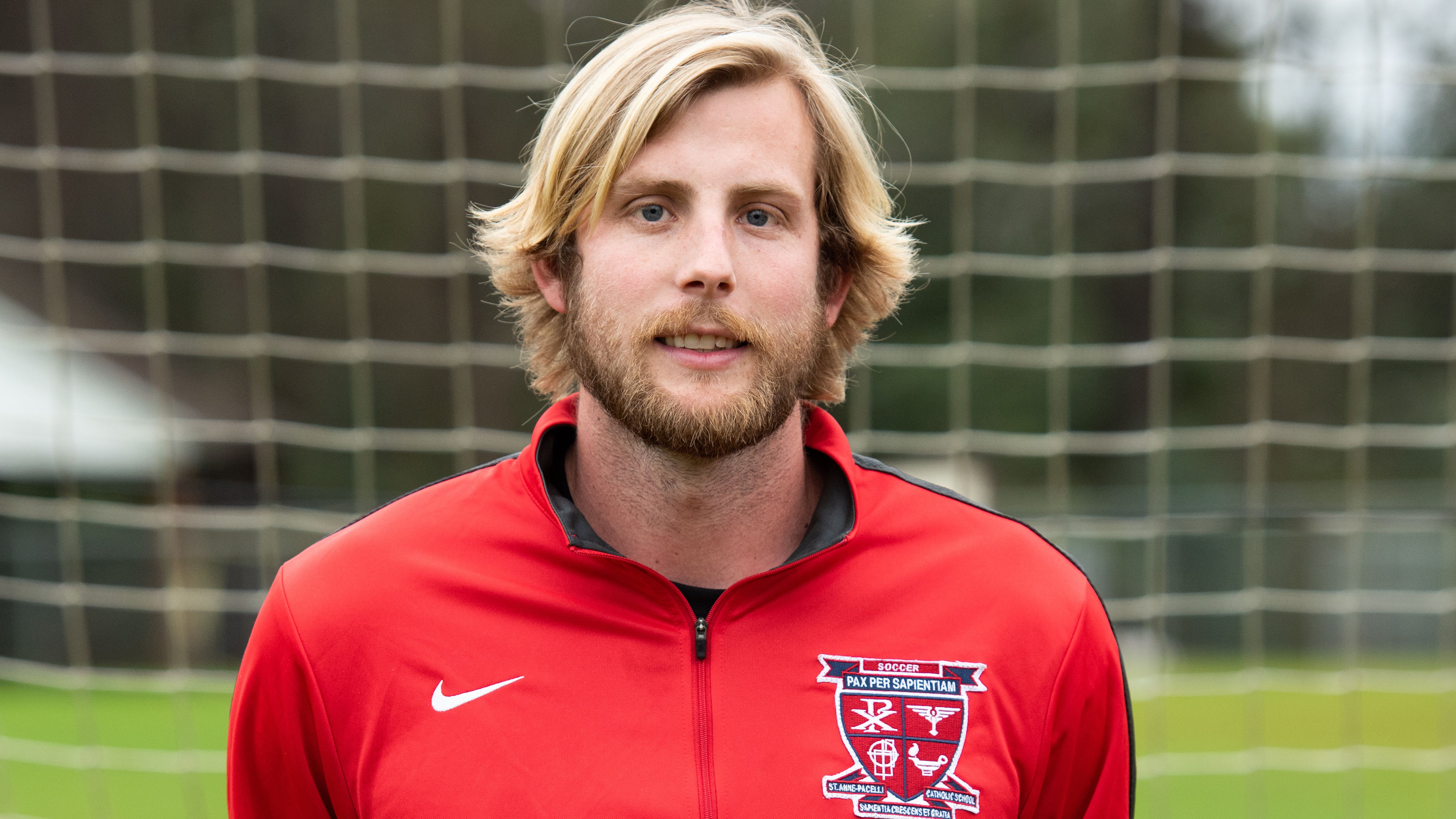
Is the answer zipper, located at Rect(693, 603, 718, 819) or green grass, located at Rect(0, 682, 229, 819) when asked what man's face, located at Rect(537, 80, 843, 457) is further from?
green grass, located at Rect(0, 682, 229, 819)

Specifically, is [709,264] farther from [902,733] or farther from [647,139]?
[902,733]

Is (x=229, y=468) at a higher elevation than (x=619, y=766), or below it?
below

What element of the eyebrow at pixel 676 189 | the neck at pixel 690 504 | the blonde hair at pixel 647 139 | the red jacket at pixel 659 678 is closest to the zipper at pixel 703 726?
the red jacket at pixel 659 678

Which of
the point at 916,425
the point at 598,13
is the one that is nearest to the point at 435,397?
the point at 598,13

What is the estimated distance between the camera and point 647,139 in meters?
1.73

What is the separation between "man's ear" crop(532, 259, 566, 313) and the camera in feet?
6.43

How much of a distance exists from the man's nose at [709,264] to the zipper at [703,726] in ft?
1.51

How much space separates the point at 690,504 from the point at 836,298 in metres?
0.56

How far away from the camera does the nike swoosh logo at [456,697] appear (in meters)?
1.61

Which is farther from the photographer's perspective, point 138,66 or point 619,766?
point 138,66

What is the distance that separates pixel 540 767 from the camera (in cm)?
157

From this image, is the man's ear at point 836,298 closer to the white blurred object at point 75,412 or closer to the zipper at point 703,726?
the zipper at point 703,726

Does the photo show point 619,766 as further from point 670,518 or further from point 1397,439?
point 1397,439

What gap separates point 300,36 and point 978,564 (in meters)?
10.8
